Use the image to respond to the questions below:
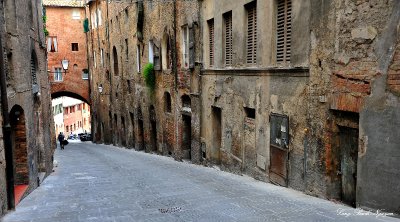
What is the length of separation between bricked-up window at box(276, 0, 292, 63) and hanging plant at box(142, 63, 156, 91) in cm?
1140

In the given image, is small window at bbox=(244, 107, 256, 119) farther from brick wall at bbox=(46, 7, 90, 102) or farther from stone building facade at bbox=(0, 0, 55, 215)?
brick wall at bbox=(46, 7, 90, 102)

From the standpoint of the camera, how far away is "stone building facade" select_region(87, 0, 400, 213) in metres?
6.51

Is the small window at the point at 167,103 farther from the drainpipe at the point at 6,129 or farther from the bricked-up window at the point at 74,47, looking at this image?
the bricked-up window at the point at 74,47

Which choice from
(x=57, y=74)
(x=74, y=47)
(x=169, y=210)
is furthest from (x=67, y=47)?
(x=169, y=210)

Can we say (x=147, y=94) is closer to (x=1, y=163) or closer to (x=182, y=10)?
(x=182, y=10)

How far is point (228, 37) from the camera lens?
40.5 feet

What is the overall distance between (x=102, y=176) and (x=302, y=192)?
6654mm

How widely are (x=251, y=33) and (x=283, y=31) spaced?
1645mm

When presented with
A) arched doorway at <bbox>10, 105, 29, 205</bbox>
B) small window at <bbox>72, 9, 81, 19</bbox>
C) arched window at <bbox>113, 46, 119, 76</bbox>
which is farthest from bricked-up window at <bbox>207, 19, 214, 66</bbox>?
small window at <bbox>72, 9, 81, 19</bbox>

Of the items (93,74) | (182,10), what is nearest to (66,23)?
(93,74)

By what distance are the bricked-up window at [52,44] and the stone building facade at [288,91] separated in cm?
1962

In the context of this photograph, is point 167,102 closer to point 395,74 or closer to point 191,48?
point 191,48

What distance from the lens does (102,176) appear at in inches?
490

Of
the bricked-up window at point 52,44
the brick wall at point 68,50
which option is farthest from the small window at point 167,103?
the bricked-up window at point 52,44
